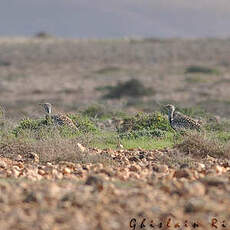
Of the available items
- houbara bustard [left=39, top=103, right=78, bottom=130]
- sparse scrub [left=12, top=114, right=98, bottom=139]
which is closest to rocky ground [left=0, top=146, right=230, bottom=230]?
sparse scrub [left=12, top=114, right=98, bottom=139]

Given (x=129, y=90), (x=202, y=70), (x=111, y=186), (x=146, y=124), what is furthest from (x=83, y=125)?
(x=202, y=70)

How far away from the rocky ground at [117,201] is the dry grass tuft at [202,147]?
7.34 ft

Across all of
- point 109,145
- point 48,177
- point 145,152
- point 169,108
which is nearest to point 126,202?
point 48,177

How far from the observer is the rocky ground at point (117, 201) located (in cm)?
677

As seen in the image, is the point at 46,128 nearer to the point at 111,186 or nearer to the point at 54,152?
the point at 54,152

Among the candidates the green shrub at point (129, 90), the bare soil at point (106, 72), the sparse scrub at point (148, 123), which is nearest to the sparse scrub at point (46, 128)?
the sparse scrub at point (148, 123)

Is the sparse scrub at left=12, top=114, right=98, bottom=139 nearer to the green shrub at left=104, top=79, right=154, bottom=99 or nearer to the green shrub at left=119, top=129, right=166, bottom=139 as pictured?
the green shrub at left=119, top=129, right=166, bottom=139

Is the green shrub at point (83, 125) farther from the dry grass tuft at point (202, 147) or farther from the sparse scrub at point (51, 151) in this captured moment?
the dry grass tuft at point (202, 147)

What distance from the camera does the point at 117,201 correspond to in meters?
7.21

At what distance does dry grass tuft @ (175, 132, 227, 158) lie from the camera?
36.1 feet

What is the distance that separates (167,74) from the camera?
43.7 meters

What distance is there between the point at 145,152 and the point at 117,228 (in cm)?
493

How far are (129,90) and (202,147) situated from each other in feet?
73.2

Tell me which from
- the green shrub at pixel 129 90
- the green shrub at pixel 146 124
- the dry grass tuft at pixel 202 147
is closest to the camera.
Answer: the dry grass tuft at pixel 202 147
